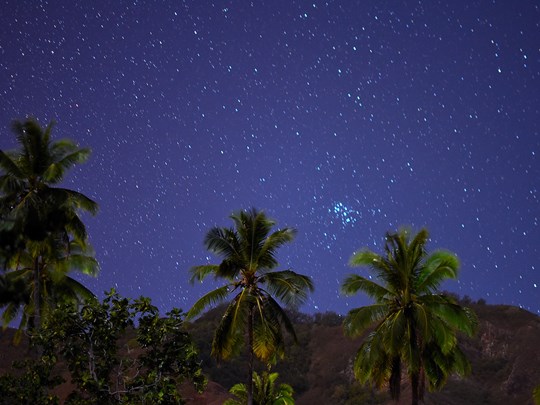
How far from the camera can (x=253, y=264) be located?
2886 centimetres

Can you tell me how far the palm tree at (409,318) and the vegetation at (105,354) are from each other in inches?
328

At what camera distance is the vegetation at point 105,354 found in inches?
862

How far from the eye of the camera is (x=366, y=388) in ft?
265

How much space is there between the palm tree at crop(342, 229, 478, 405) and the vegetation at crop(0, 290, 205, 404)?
8.33 m

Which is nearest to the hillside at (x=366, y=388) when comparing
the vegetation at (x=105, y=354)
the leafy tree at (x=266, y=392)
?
the leafy tree at (x=266, y=392)

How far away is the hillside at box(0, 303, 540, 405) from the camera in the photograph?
7625 cm

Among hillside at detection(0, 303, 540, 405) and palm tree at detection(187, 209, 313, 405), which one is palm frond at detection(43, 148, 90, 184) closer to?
palm tree at detection(187, 209, 313, 405)

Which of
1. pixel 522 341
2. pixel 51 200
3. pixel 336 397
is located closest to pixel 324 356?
pixel 336 397

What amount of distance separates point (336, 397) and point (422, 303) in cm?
5879

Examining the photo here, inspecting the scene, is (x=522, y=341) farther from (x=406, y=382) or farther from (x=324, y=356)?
(x=324, y=356)

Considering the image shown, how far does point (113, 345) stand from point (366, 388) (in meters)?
62.7

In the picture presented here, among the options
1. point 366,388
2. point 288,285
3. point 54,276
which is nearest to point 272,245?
point 288,285

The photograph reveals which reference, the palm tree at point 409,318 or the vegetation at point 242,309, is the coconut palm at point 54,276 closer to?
the vegetation at point 242,309

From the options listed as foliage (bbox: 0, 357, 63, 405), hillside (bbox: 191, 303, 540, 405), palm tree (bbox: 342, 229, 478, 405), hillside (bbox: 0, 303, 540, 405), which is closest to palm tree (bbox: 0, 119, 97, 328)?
foliage (bbox: 0, 357, 63, 405)
